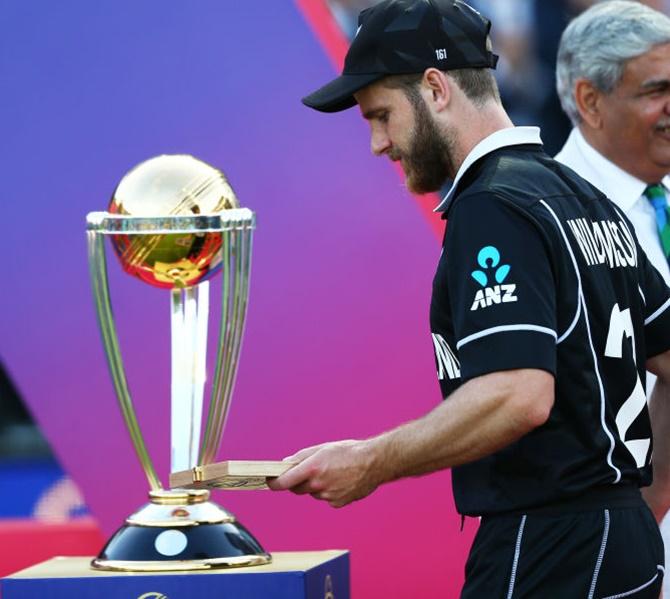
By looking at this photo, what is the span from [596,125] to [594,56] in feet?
0.46

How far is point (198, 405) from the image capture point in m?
2.32

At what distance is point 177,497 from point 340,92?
32.1 inches

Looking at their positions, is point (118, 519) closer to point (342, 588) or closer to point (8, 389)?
point (342, 588)

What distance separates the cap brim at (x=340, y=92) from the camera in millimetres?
1795

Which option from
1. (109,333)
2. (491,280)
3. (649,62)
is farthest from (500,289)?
(649,62)

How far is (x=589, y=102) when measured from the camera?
9.02ft

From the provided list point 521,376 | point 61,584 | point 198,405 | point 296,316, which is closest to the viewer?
point 521,376

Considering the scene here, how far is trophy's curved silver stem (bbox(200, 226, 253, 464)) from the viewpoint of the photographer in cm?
228

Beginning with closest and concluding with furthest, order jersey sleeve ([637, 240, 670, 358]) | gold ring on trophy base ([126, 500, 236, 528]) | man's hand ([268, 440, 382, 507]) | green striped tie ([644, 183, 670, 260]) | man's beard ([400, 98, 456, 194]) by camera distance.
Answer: man's hand ([268, 440, 382, 507]) < man's beard ([400, 98, 456, 194]) < jersey sleeve ([637, 240, 670, 358]) < gold ring on trophy base ([126, 500, 236, 528]) < green striped tie ([644, 183, 670, 260])

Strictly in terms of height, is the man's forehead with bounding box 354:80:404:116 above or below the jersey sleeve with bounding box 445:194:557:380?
above

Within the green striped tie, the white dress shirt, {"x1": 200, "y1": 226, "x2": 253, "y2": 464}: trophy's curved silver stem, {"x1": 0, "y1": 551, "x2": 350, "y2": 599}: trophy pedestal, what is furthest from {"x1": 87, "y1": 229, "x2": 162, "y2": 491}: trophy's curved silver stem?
the green striped tie

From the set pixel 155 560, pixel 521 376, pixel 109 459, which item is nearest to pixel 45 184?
pixel 109 459

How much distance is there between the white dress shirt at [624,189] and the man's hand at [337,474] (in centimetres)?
110

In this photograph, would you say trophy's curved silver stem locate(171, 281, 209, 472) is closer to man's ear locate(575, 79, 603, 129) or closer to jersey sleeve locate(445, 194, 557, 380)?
jersey sleeve locate(445, 194, 557, 380)
